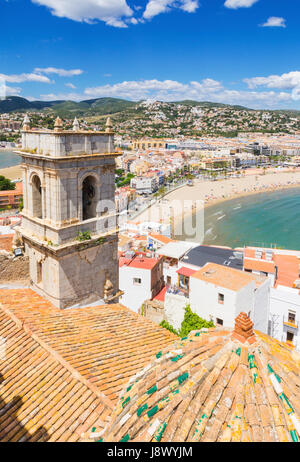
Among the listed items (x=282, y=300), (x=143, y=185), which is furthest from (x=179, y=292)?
(x=143, y=185)

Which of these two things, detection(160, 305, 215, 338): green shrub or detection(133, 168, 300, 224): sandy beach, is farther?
detection(133, 168, 300, 224): sandy beach

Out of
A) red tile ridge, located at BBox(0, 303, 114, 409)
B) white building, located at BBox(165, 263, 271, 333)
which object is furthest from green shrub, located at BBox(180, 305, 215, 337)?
red tile ridge, located at BBox(0, 303, 114, 409)

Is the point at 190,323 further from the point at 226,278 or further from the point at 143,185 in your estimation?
the point at 143,185

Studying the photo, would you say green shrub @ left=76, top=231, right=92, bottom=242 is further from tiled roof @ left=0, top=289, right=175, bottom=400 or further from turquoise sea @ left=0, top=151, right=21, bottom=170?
turquoise sea @ left=0, top=151, right=21, bottom=170

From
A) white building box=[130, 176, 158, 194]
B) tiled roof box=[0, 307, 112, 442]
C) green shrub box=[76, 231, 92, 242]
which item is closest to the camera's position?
tiled roof box=[0, 307, 112, 442]
